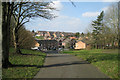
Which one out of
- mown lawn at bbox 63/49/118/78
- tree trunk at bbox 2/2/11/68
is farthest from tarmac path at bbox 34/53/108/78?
tree trunk at bbox 2/2/11/68

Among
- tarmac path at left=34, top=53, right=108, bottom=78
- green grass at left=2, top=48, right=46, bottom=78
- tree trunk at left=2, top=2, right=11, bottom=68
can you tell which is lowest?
tarmac path at left=34, top=53, right=108, bottom=78

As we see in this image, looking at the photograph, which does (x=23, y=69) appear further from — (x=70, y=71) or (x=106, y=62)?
(x=106, y=62)

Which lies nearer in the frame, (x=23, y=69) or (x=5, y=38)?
(x=23, y=69)

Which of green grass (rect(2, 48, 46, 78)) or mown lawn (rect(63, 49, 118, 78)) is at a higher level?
green grass (rect(2, 48, 46, 78))

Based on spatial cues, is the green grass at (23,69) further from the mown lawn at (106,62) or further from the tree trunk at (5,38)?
the mown lawn at (106,62)

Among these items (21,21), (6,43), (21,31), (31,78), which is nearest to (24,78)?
(31,78)

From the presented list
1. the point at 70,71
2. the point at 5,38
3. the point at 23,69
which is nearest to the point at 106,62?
the point at 70,71

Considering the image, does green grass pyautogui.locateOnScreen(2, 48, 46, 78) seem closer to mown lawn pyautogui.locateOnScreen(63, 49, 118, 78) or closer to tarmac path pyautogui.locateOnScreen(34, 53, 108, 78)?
tarmac path pyautogui.locateOnScreen(34, 53, 108, 78)

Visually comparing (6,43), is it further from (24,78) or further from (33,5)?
(33,5)

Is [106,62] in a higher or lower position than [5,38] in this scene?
lower

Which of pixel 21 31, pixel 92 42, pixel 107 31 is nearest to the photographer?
pixel 21 31

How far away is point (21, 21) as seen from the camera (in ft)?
56.5

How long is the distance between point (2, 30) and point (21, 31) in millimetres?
17089

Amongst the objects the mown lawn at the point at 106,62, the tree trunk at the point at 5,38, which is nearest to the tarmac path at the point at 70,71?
the mown lawn at the point at 106,62
